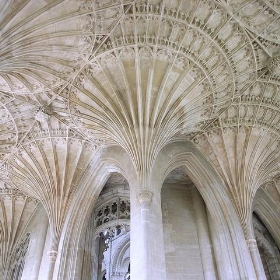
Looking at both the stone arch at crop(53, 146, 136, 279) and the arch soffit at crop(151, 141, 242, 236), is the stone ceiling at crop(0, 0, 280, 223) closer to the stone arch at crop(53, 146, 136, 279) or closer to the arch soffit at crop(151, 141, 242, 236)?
the arch soffit at crop(151, 141, 242, 236)

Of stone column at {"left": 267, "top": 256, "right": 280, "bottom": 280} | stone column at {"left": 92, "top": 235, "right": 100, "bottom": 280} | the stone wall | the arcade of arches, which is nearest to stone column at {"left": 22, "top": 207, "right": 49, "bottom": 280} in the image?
the arcade of arches

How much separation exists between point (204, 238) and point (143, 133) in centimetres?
554

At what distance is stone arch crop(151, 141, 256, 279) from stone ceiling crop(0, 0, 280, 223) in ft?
1.80

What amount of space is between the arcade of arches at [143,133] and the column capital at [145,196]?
45 millimetres

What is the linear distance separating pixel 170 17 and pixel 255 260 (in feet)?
28.8

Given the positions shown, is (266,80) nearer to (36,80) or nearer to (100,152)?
(100,152)

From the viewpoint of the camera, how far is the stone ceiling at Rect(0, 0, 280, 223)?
9.94 m

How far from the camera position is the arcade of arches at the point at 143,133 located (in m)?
9.99

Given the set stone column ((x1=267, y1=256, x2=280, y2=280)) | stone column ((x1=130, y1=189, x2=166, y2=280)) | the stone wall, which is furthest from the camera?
stone column ((x1=267, y1=256, x2=280, y2=280))

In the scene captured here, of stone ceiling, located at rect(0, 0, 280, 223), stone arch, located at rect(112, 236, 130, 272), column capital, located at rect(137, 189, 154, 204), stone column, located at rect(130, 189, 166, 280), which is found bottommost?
stone column, located at rect(130, 189, 166, 280)

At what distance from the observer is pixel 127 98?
1180 cm

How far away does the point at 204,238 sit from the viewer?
13680 mm

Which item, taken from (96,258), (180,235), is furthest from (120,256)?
(180,235)

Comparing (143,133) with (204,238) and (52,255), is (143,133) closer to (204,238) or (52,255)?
(204,238)
